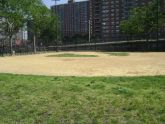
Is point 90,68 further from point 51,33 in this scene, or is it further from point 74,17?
point 74,17

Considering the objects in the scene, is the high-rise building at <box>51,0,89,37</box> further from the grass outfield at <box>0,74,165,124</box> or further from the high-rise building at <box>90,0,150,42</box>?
the grass outfield at <box>0,74,165,124</box>

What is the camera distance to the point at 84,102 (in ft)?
27.9

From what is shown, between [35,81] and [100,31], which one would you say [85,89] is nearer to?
[35,81]

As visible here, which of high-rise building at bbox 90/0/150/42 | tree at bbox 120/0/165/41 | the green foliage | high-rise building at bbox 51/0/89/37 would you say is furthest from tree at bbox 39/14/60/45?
high-rise building at bbox 51/0/89/37

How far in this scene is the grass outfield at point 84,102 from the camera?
765 centimetres

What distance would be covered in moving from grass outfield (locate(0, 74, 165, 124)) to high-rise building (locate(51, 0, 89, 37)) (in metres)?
98.3

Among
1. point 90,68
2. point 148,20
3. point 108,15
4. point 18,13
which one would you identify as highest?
point 108,15

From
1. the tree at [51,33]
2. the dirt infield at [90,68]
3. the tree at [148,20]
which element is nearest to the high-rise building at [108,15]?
the tree at [51,33]

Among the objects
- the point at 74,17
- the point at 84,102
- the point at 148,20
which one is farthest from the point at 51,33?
the point at 84,102

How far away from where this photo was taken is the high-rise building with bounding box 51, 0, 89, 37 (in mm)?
110938

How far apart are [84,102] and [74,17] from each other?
109 m

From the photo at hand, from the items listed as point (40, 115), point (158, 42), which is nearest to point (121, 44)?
point (158, 42)

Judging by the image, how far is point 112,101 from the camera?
841 centimetres

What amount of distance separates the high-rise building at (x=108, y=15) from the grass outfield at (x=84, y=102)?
7717cm
